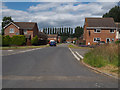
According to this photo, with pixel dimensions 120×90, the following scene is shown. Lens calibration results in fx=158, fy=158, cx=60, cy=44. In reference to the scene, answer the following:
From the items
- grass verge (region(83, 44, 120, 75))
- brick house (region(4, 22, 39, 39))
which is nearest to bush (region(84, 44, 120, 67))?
grass verge (region(83, 44, 120, 75))

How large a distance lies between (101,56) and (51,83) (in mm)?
5322

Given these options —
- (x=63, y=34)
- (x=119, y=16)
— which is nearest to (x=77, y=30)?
(x=63, y=34)

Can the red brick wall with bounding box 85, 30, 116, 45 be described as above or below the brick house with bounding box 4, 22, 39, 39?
below

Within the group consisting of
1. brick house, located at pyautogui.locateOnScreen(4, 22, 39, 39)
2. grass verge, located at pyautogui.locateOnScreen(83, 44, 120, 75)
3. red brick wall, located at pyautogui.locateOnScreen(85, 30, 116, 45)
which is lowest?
grass verge, located at pyautogui.locateOnScreen(83, 44, 120, 75)

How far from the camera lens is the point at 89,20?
147ft

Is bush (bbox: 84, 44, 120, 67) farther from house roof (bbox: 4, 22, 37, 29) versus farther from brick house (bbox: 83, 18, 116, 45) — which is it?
house roof (bbox: 4, 22, 37, 29)

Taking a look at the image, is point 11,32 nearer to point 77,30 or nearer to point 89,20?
point 89,20

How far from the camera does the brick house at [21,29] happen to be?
50594 mm

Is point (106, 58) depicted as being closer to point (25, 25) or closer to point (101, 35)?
point (101, 35)

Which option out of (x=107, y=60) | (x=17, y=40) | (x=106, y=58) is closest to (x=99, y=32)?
(x=17, y=40)

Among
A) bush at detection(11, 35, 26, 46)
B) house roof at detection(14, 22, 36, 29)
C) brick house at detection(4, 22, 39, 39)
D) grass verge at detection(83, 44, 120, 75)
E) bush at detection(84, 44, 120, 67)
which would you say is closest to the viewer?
grass verge at detection(83, 44, 120, 75)

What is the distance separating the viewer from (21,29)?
170 ft

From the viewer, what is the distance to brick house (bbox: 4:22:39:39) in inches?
1992

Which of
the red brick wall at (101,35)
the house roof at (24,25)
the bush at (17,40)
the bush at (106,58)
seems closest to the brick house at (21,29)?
the house roof at (24,25)
